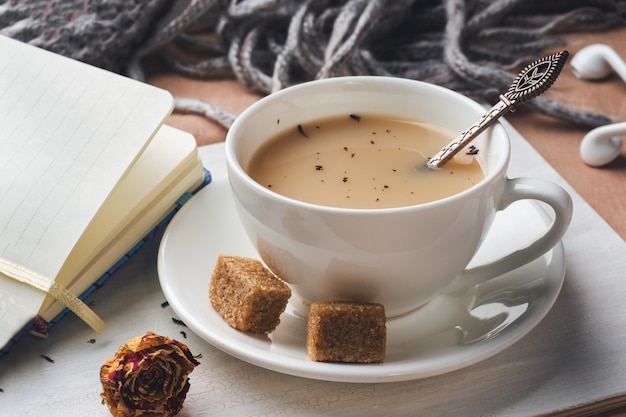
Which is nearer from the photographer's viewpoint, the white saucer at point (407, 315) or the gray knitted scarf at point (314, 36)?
the white saucer at point (407, 315)

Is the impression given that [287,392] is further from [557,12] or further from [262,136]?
[557,12]

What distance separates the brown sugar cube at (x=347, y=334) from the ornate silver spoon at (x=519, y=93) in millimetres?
244

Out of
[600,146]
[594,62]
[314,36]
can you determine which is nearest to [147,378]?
[600,146]

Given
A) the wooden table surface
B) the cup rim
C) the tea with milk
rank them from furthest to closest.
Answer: the wooden table surface < the tea with milk < the cup rim

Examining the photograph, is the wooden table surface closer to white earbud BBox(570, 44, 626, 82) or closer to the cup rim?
white earbud BBox(570, 44, 626, 82)

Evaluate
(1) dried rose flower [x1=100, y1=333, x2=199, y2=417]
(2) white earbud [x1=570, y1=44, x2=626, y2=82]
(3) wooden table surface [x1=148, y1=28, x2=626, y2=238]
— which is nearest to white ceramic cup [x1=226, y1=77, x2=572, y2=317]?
(1) dried rose flower [x1=100, y1=333, x2=199, y2=417]

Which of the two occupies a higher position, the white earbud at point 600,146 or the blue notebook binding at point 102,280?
the blue notebook binding at point 102,280

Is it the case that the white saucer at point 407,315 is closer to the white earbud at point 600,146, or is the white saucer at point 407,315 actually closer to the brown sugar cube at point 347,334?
the brown sugar cube at point 347,334

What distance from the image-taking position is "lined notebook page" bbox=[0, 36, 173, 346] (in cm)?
102

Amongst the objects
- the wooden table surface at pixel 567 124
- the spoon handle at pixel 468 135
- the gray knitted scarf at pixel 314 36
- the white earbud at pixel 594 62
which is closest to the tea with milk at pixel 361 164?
the spoon handle at pixel 468 135

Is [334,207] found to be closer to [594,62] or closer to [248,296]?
[248,296]

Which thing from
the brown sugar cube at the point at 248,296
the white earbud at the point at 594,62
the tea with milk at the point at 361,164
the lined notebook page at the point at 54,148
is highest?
the lined notebook page at the point at 54,148

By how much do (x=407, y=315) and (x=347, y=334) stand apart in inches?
5.3

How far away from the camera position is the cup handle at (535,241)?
0.92 meters
